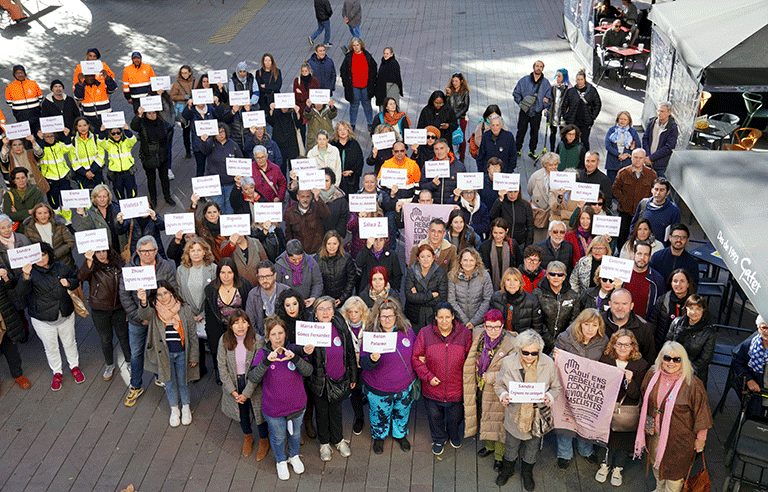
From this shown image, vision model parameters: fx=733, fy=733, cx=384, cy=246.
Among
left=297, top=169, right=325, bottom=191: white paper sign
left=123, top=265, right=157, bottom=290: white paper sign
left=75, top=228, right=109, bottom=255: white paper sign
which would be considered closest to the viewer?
left=123, top=265, right=157, bottom=290: white paper sign

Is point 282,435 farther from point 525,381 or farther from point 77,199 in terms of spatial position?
point 77,199

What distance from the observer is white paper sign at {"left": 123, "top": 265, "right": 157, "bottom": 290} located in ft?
26.0

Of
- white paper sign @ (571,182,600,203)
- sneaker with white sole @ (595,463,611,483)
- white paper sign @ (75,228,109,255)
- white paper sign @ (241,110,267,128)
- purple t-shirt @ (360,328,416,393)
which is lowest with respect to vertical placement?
sneaker with white sole @ (595,463,611,483)

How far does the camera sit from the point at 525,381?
683cm

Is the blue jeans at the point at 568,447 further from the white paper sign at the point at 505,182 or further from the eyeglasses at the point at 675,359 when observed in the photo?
the white paper sign at the point at 505,182

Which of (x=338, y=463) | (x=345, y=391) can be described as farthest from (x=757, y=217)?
(x=338, y=463)

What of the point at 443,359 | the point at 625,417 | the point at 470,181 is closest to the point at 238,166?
the point at 470,181

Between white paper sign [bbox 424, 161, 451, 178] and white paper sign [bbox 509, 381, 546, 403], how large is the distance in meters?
4.06

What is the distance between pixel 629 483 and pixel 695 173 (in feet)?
10.2

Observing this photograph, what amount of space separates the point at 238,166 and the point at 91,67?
16.9 feet

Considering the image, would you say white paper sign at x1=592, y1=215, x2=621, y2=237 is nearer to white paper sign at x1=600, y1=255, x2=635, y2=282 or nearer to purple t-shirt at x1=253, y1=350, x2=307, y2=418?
white paper sign at x1=600, y1=255, x2=635, y2=282

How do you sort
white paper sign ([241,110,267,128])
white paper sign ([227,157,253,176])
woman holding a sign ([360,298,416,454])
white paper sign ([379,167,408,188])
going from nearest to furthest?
woman holding a sign ([360,298,416,454]) < white paper sign ([379,167,408,188]) < white paper sign ([227,157,253,176]) < white paper sign ([241,110,267,128])

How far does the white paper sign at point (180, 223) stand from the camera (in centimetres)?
880

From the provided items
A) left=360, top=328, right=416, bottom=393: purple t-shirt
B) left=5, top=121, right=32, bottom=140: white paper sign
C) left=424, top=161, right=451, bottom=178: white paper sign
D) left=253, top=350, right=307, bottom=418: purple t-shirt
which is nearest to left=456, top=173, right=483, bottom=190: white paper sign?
left=424, top=161, right=451, bottom=178: white paper sign
